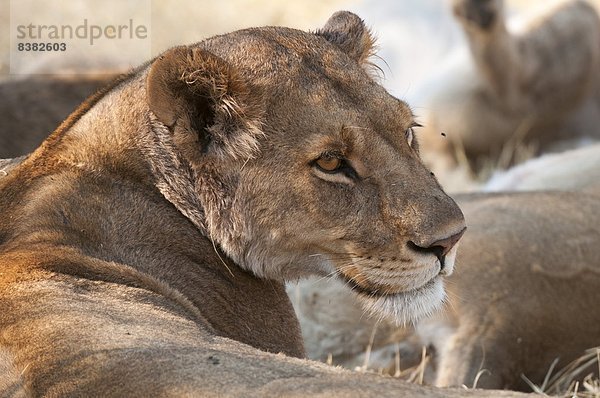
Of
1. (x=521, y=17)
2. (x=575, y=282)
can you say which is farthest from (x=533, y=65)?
(x=575, y=282)

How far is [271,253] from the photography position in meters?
3.79

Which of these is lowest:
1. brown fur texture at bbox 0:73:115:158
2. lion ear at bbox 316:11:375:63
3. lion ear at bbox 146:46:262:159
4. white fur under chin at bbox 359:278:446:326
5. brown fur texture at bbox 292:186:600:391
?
brown fur texture at bbox 292:186:600:391

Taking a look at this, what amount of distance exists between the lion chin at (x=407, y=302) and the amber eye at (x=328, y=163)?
0.45 m

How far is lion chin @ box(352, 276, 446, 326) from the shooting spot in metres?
3.82

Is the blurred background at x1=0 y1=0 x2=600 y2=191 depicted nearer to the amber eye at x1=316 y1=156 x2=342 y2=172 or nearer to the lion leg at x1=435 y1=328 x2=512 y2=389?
the lion leg at x1=435 y1=328 x2=512 y2=389

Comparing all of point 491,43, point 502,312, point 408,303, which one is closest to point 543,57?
point 491,43

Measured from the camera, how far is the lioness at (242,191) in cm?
364

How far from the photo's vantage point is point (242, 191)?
374cm

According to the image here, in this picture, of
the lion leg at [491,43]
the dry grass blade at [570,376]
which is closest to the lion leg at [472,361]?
the dry grass blade at [570,376]

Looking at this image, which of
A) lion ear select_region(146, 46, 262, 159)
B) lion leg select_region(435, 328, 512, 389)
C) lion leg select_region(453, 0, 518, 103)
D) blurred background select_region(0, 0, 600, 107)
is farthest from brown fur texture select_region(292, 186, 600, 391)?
blurred background select_region(0, 0, 600, 107)

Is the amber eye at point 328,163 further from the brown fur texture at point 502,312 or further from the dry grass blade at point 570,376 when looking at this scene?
the dry grass blade at point 570,376

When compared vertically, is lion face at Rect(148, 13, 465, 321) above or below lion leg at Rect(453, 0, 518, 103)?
below

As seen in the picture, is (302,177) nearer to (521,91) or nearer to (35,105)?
(35,105)

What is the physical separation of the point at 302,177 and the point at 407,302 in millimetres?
527
